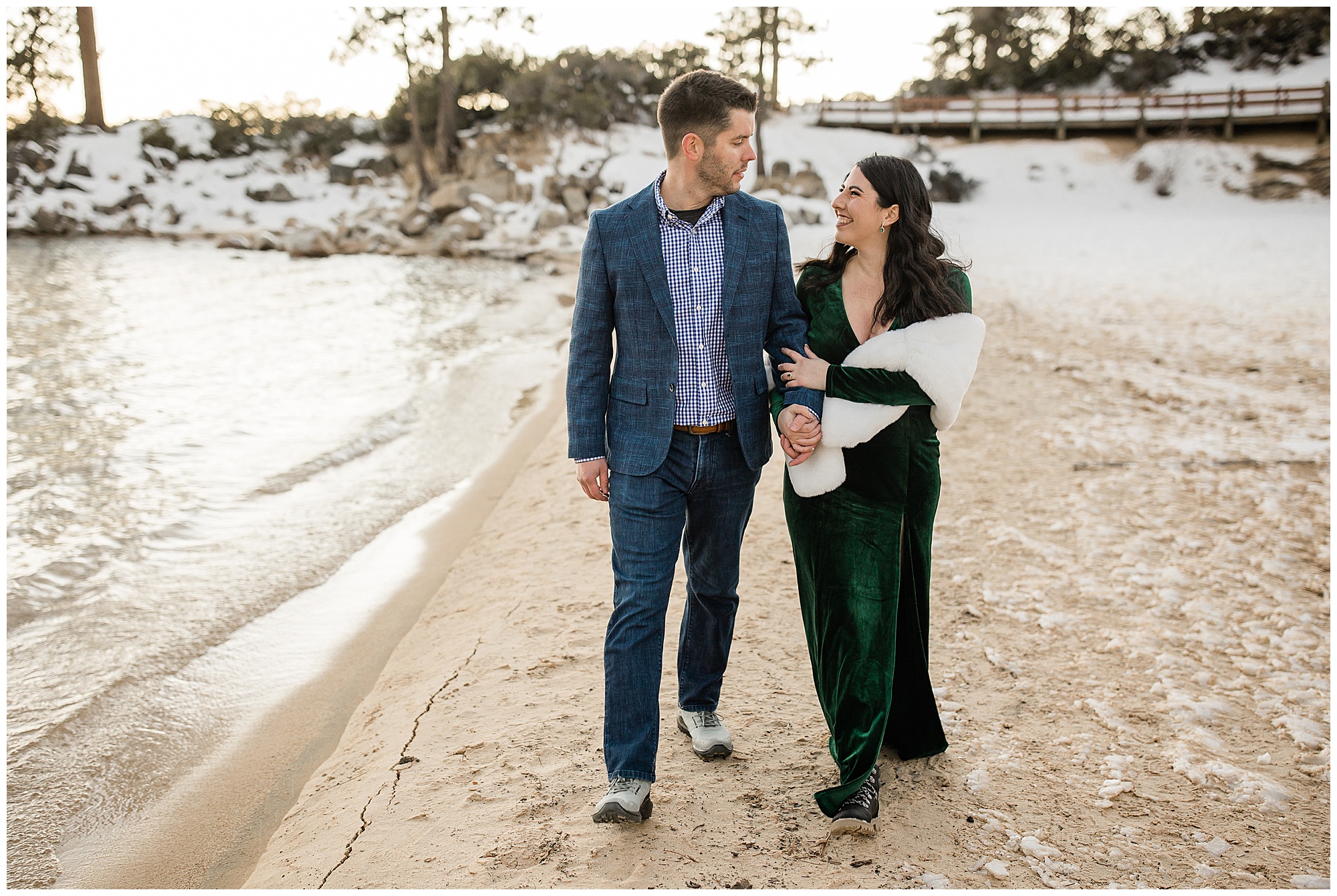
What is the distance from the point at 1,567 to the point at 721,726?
4.82m

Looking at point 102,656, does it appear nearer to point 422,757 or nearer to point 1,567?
point 1,567

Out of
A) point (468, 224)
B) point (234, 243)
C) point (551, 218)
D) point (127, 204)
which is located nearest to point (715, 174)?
point (551, 218)

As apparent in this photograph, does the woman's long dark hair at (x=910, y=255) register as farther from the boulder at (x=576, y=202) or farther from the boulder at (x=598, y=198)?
the boulder at (x=576, y=202)

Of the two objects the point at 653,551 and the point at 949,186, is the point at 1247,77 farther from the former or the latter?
the point at 653,551

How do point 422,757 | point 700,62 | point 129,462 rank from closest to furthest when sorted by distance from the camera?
point 422,757 → point 129,462 → point 700,62

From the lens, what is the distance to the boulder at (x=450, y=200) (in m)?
27.7

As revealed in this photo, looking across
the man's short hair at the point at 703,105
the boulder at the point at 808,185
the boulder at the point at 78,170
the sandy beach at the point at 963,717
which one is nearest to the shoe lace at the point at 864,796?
the sandy beach at the point at 963,717

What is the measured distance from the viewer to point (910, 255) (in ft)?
8.07

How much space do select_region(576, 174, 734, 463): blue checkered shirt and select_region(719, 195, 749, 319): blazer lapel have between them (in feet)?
0.05

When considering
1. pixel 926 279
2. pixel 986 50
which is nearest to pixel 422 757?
pixel 926 279

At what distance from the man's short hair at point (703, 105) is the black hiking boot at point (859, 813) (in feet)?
5.73

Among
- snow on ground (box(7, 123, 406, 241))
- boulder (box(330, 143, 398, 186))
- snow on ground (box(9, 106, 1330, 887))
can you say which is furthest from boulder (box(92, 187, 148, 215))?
snow on ground (box(9, 106, 1330, 887))

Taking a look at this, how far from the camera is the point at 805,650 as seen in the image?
3.71m

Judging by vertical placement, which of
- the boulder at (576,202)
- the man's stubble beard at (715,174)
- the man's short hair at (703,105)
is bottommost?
the man's stubble beard at (715,174)
